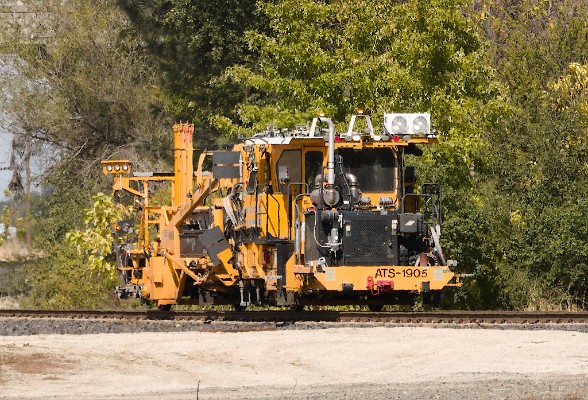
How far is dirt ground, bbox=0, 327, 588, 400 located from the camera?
48.3 feet

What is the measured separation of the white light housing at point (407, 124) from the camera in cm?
2359

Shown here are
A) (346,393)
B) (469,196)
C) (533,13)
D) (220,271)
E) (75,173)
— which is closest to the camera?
(346,393)

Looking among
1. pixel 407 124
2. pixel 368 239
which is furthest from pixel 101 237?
pixel 368 239

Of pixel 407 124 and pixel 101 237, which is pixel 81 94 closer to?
pixel 101 237

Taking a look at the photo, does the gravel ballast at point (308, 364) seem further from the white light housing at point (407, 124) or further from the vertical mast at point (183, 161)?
the vertical mast at point (183, 161)

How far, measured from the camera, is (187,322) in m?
24.7

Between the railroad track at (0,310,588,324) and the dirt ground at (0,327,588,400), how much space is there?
76.4 inches

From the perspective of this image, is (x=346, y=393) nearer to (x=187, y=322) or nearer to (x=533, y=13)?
(x=187, y=322)

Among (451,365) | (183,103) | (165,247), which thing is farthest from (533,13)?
(451,365)

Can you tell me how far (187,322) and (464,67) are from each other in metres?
11.1

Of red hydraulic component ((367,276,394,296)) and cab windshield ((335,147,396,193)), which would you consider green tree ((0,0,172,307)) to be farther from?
red hydraulic component ((367,276,394,296))

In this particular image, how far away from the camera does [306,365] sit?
17281 mm

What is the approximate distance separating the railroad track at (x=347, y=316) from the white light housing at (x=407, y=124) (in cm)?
310

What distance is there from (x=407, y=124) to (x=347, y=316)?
3496mm
